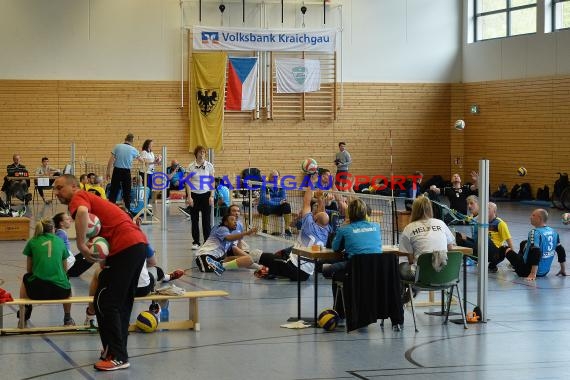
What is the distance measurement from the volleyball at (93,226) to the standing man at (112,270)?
0.10m

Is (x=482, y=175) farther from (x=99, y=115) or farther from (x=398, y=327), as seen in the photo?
(x=99, y=115)

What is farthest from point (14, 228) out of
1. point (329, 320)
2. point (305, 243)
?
point (329, 320)

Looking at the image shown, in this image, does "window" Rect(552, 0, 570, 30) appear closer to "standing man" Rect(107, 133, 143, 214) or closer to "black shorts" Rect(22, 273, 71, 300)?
"standing man" Rect(107, 133, 143, 214)

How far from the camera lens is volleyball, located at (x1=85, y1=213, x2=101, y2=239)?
7.25 meters

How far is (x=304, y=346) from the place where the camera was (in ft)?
27.3

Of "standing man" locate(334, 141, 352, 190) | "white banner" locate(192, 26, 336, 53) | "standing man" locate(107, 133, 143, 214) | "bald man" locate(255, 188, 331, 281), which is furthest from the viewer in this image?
"white banner" locate(192, 26, 336, 53)

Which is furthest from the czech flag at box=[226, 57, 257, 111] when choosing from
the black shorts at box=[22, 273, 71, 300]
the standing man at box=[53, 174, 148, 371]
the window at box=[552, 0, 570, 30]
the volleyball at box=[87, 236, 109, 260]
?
the volleyball at box=[87, 236, 109, 260]

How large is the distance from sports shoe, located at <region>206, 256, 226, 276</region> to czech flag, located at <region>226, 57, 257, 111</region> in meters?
16.0

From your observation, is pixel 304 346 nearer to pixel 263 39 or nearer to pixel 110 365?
pixel 110 365

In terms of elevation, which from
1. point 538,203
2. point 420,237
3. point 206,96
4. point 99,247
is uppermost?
point 206,96

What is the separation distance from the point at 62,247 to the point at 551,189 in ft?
66.4

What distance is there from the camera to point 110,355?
24.3 ft

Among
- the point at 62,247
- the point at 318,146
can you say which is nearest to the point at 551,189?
the point at 318,146

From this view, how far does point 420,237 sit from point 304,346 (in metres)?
1.81
